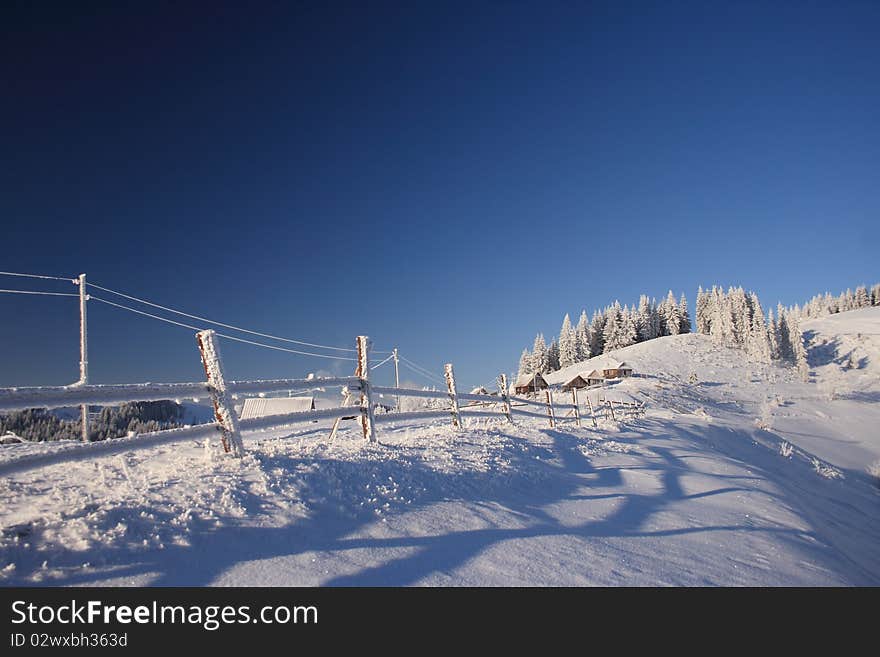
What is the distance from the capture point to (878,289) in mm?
134625

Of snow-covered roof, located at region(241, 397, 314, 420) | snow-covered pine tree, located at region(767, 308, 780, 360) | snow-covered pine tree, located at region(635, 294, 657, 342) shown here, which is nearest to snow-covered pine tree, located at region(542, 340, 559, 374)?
snow-covered pine tree, located at region(635, 294, 657, 342)

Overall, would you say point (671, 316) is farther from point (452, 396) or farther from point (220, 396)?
point (220, 396)

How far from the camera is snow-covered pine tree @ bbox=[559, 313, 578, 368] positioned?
96.2 meters

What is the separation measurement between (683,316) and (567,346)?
28387 mm

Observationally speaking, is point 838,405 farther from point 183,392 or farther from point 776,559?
point 183,392

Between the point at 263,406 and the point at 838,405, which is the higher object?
the point at 263,406

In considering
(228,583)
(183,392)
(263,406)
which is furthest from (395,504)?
(263,406)

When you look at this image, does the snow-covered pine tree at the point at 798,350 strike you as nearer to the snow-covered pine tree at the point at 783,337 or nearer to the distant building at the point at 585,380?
the snow-covered pine tree at the point at 783,337

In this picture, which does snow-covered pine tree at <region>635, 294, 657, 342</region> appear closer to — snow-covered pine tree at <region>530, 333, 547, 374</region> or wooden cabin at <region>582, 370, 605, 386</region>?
snow-covered pine tree at <region>530, 333, 547, 374</region>

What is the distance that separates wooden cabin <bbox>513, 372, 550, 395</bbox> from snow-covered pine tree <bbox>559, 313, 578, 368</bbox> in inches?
826

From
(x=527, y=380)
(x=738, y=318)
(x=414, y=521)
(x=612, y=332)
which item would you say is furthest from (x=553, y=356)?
(x=414, y=521)

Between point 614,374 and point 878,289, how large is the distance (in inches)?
4713

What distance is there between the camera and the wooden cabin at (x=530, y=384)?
74.2 m

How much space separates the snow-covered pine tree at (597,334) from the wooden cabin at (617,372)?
2754cm
